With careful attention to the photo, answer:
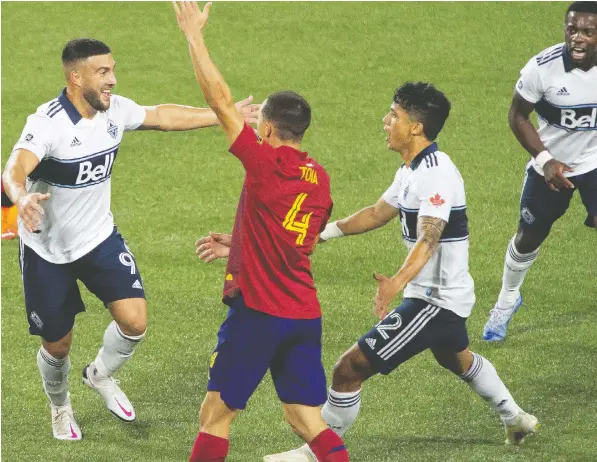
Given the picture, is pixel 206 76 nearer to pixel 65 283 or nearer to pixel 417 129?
pixel 417 129

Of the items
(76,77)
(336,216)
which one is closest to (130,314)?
(76,77)

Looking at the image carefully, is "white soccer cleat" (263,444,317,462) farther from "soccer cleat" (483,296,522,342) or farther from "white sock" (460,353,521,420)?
"soccer cleat" (483,296,522,342)

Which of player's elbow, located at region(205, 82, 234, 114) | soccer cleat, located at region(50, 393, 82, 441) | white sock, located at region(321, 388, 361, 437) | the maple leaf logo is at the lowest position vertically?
soccer cleat, located at region(50, 393, 82, 441)

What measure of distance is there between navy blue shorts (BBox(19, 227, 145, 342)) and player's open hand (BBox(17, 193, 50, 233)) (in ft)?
4.01

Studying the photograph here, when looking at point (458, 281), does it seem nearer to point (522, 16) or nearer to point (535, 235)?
point (535, 235)

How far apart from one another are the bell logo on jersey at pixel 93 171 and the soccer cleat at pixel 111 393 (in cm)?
132

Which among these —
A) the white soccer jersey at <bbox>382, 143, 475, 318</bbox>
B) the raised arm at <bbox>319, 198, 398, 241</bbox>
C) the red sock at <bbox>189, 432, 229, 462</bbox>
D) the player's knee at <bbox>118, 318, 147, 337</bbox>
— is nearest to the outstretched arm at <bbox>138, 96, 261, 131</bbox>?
the raised arm at <bbox>319, 198, 398, 241</bbox>

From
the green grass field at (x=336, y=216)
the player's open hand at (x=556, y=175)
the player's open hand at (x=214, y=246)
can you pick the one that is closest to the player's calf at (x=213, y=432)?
the player's open hand at (x=214, y=246)

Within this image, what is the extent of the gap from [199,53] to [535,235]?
417 cm

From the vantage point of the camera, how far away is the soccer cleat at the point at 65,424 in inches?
312

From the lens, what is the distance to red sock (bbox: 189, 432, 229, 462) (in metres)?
6.23

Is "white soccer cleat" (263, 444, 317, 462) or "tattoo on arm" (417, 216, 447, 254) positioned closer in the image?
"tattoo on arm" (417, 216, 447, 254)

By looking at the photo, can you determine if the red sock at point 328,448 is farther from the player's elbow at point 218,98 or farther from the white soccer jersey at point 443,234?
the player's elbow at point 218,98

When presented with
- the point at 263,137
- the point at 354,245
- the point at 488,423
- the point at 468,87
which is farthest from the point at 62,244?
the point at 468,87
